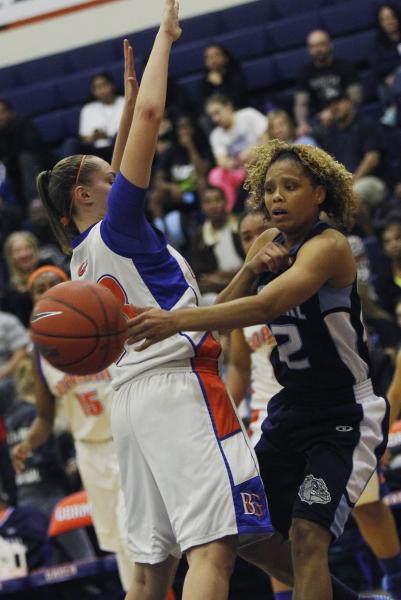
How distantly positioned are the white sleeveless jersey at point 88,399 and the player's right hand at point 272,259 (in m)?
2.16

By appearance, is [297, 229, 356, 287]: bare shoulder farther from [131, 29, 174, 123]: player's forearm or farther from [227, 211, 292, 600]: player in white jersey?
[227, 211, 292, 600]: player in white jersey

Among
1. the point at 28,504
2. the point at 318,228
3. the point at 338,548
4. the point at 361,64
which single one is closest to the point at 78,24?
the point at 361,64

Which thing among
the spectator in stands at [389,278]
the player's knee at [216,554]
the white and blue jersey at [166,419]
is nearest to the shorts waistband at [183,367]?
the white and blue jersey at [166,419]

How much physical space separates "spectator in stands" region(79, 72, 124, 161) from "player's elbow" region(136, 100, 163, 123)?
22.3ft

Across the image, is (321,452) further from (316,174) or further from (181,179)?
(181,179)

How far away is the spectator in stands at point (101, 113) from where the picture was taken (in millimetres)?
10600

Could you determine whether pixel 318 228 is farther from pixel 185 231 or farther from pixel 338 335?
pixel 185 231

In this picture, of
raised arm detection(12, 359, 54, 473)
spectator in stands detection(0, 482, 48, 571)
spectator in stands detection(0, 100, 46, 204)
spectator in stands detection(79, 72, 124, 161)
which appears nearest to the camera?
raised arm detection(12, 359, 54, 473)

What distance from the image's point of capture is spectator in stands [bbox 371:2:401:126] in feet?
32.4

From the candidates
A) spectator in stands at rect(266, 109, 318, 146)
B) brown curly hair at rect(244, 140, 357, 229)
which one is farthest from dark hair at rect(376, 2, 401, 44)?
brown curly hair at rect(244, 140, 357, 229)

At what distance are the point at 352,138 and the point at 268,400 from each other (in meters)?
4.41

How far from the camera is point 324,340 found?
3959 millimetres

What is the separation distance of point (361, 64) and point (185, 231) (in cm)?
326

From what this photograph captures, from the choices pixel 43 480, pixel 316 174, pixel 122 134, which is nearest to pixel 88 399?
pixel 43 480
